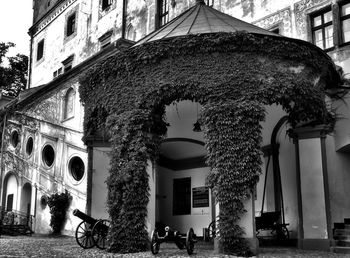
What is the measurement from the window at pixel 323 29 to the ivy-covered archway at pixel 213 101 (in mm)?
3044

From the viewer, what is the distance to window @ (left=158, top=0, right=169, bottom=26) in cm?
2295

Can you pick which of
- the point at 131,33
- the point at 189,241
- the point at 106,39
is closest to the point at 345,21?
the point at 189,241

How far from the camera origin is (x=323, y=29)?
16.4m

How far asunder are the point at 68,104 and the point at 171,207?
688 cm

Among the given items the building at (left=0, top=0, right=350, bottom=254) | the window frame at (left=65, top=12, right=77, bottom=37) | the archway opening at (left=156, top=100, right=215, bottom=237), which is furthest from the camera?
the window frame at (left=65, top=12, right=77, bottom=37)

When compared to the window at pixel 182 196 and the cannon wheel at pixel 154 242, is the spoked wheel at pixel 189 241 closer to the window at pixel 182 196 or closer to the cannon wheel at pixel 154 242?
the cannon wheel at pixel 154 242

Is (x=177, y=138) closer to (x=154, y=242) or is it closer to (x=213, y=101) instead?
(x=213, y=101)

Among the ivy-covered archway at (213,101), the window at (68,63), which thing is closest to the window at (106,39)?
the window at (68,63)

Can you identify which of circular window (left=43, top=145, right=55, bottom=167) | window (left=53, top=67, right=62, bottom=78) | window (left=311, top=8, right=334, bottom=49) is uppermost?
window (left=53, top=67, right=62, bottom=78)

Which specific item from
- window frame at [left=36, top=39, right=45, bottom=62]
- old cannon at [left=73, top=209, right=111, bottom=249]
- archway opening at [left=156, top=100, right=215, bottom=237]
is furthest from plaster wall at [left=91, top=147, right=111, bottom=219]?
window frame at [left=36, top=39, right=45, bottom=62]

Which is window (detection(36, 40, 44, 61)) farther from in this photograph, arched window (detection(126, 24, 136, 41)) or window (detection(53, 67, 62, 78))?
arched window (detection(126, 24, 136, 41))

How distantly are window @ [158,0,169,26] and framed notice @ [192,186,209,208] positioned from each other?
27.4 ft

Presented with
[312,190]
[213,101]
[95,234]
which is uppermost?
[213,101]

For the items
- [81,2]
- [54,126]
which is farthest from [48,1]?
[54,126]
